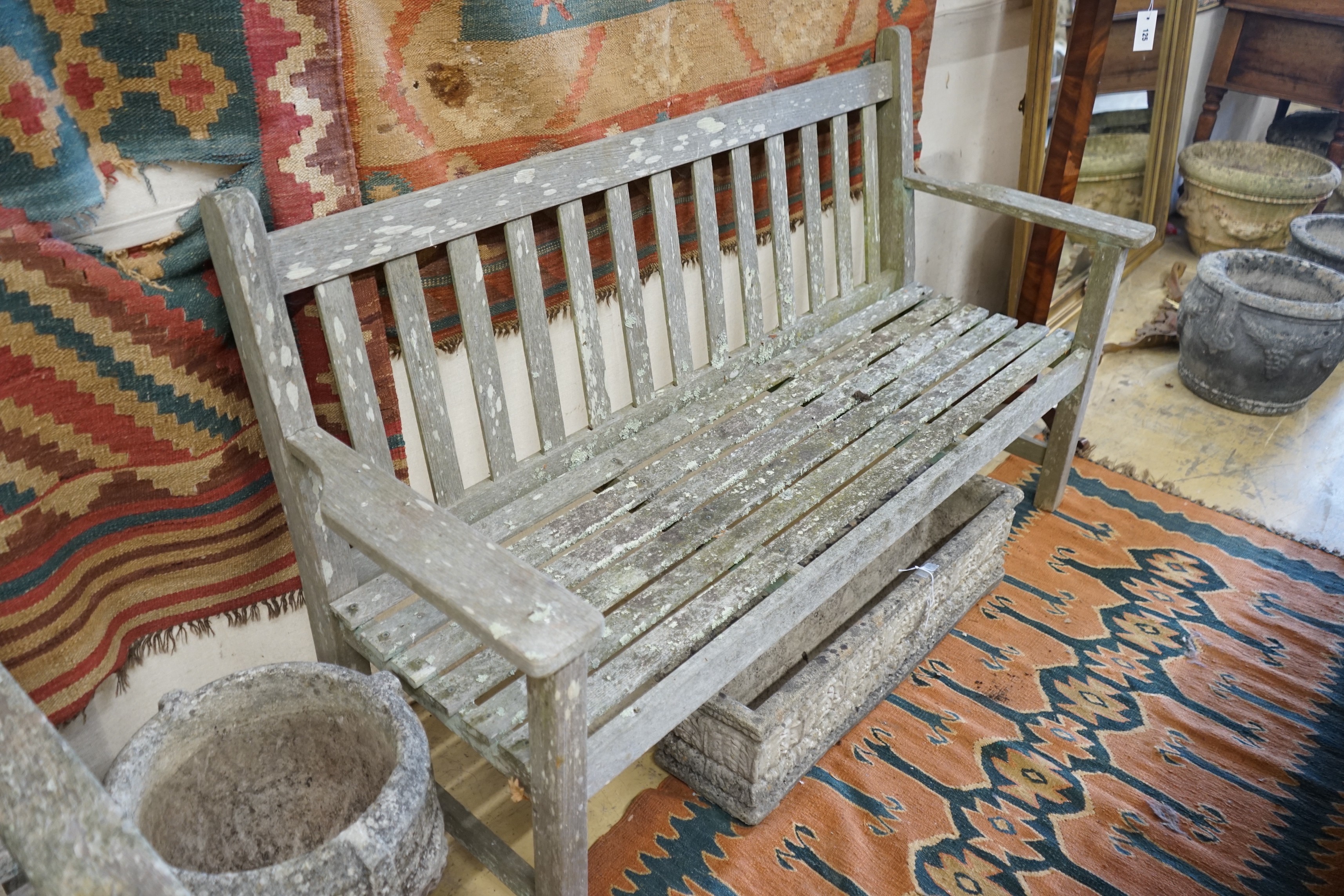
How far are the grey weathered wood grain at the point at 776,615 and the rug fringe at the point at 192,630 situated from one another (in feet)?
2.34

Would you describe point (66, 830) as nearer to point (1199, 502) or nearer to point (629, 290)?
point (629, 290)

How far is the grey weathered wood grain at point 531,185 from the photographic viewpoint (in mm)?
1499

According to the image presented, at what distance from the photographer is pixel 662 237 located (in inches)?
79.7

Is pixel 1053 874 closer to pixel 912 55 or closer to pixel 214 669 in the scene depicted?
pixel 214 669

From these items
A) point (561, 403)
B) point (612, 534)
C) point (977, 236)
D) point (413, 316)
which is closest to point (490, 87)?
point (413, 316)

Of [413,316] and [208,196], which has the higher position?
[208,196]

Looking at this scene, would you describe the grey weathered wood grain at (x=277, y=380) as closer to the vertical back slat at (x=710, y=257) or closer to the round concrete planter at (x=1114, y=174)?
the vertical back slat at (x=710, y=257)

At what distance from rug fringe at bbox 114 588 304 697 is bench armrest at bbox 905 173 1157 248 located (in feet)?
6.05

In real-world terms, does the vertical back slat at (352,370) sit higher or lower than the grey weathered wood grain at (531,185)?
lower

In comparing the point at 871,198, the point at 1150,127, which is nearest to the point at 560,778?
the point at 871,198

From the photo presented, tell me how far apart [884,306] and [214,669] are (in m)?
1.81

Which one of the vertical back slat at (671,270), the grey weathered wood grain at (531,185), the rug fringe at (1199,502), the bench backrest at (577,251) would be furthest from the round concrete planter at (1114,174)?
the vertical back slat at (671,270)

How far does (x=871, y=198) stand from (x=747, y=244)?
0.54m

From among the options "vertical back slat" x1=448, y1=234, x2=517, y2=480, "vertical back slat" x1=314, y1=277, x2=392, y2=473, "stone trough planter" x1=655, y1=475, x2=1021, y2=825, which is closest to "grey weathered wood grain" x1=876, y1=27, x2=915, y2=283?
"stone trough planter" x1=655, y1=475, x2=1021, y2=825
